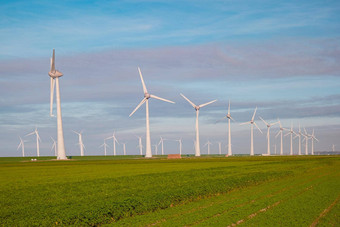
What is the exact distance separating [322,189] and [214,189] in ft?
31.5

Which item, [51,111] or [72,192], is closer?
[72,192]

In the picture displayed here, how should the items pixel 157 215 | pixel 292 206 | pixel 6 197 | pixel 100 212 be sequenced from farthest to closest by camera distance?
pixel 6 197
pixel 292 206
pixel 157 215
pixel 100 212

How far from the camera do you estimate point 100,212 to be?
22484 millimetres

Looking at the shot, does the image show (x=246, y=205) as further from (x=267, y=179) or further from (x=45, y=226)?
(x=267, y=179)

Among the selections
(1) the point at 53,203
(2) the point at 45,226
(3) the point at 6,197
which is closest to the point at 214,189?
(1) the point at 53,203

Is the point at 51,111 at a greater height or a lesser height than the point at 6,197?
greater

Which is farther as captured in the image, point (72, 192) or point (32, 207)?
point (72, 192)

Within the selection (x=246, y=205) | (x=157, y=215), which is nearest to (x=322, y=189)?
(x=246, y=205)

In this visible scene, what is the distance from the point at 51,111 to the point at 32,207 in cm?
8661

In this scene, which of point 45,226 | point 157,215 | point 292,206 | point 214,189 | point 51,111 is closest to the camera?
point 45,226

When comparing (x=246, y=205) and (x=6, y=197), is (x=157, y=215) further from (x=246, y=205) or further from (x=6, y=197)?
(x=6, y=197)

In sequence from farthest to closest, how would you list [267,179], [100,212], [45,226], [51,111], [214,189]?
[51,111] < [267,179] < [214,189] < [100,212] < [45,226]

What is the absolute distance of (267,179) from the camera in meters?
50.9

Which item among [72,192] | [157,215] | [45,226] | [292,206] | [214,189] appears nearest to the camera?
[45,226]
